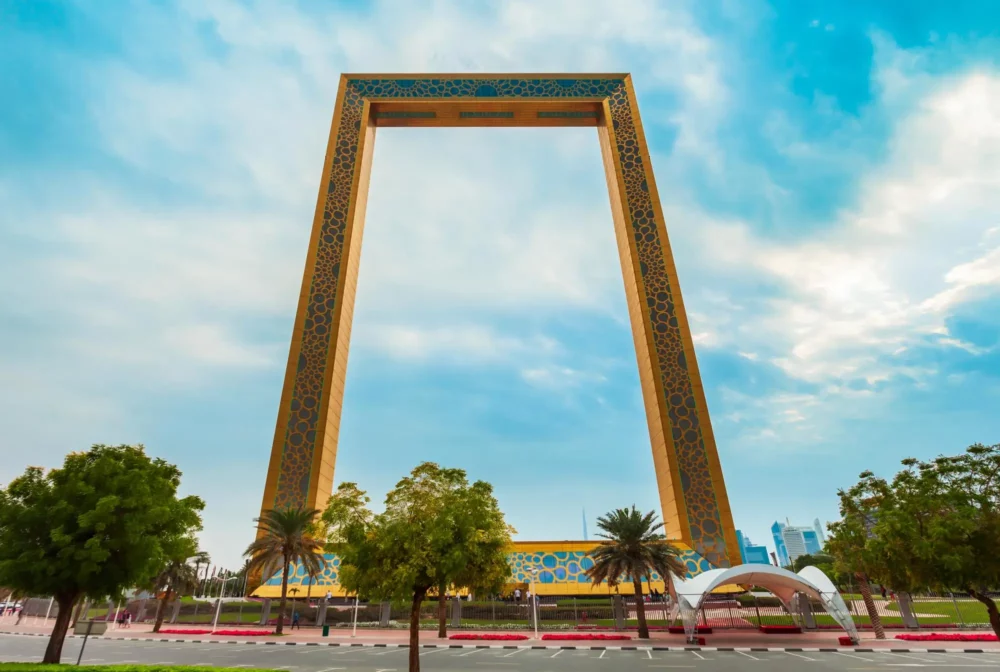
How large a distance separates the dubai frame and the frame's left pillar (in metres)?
0.08

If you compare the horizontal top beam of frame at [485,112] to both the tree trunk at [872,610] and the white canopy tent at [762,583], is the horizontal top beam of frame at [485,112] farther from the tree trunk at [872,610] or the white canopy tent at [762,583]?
the tree trunk at [872,610]

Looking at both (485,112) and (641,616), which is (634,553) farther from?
(485,112)

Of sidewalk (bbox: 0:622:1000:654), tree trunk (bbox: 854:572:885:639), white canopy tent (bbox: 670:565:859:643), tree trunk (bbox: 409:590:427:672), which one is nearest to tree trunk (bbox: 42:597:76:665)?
tree trunk (bbox: 409:590:427:672)

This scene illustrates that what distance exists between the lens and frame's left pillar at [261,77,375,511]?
32.8 meters

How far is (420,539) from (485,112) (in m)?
40.3

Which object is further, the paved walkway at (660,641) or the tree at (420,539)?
the paved walkway at (660,641)

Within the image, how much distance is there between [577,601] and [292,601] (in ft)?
60.7

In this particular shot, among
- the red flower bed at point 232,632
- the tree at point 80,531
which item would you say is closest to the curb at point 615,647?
the red flower bed at point 232,632

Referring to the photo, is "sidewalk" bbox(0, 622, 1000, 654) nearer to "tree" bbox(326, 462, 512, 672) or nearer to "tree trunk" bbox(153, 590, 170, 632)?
"tree trunk" bbox(153, 590, 170, 632)

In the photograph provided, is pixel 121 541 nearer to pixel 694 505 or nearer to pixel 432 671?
pixel 432 671

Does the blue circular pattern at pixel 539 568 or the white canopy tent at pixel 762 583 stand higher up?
the blue circular pattern at pixel 539 568

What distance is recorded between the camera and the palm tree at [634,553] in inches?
1074

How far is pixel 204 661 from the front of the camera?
1798 cm

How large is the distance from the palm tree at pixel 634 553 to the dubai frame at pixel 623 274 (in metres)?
3.97
